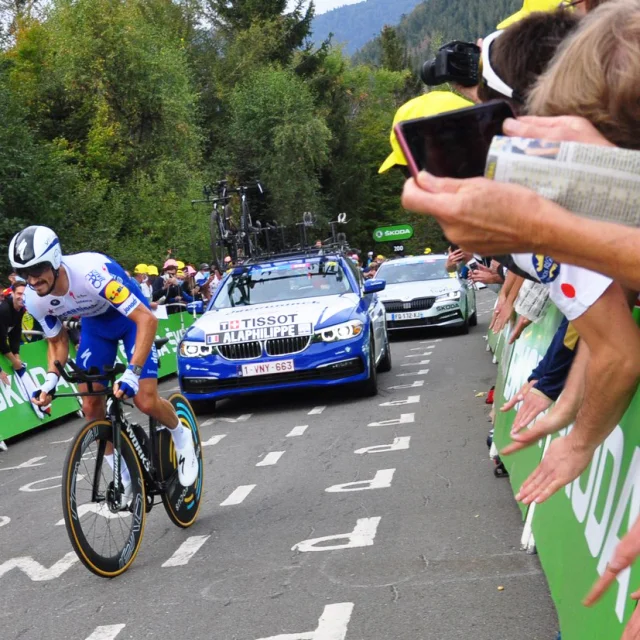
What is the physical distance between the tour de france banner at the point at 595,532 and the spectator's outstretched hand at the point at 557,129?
1260mm

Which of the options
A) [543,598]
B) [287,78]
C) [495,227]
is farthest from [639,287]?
[287,78]

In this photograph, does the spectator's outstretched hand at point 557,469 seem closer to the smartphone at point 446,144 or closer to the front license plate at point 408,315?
the smartphone at point 446,144

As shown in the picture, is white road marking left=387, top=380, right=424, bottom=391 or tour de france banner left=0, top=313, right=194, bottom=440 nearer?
tour de france banner left=0, top=313, right=194, bottom=440

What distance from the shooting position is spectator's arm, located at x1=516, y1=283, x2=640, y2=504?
254 centimetres

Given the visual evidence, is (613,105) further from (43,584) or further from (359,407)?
(359,407)

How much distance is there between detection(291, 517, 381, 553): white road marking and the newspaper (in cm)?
419

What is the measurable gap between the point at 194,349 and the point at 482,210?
10.0 meters

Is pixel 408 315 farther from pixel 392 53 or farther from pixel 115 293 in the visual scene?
pixel 392 53

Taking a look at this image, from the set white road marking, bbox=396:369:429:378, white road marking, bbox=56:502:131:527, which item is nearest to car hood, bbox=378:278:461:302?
white road marking, bbox=396:369:429:378

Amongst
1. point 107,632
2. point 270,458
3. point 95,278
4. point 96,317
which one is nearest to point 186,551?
point 107,632

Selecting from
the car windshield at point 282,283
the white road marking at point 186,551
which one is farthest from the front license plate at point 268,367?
the white road marking at point 186,551

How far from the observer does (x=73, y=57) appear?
4197 centimetres

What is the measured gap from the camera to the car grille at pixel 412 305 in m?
20.2

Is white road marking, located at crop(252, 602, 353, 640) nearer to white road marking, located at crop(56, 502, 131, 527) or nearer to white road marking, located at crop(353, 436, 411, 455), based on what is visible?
white road marking, located at crop(56, 502, 131, 527)
